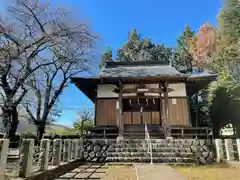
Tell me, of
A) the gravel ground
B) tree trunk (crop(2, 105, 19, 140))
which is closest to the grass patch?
the gravel ground

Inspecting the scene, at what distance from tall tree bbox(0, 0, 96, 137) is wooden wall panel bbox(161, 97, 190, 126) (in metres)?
6.87

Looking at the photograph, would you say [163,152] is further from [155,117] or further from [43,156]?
[43,156]

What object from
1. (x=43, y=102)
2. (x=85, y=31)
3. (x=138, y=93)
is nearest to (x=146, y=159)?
(x=138, y=93)

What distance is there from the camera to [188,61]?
92.8 ft

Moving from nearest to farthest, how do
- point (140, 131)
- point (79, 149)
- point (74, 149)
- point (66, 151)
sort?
point (66, 151), point (74, 149), point (79, 149), point (140, 131)

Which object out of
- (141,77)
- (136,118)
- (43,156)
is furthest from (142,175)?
(136,118)

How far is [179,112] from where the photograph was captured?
38.9 feet

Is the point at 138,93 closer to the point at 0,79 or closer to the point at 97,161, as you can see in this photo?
the point at 97,161

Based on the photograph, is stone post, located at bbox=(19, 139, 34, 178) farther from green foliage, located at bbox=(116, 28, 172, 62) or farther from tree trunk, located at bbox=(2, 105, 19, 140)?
green foliage, located at bbox=(116, 28, 172, 62)

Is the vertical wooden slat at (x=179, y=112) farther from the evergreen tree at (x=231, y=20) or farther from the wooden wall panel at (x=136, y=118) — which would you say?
the evergreen tree at (x=231, y=20)

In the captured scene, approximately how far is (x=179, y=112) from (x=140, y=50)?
23.4 metres

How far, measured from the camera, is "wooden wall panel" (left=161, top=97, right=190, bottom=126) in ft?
38.3

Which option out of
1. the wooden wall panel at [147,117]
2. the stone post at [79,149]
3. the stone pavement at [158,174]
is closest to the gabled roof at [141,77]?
the wooden wall panel at [147,117]

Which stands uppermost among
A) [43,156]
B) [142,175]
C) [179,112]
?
[179,112]
